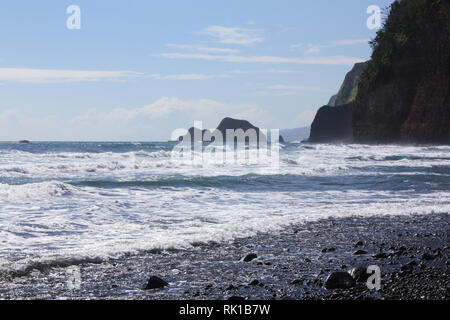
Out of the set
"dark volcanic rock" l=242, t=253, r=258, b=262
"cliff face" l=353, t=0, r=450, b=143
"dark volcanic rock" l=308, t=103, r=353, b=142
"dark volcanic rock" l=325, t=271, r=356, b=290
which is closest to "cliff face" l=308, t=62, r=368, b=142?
"dark volcanic rock" l=308, t=103, r=353, b=142

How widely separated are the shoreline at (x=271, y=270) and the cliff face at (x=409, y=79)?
51038mm

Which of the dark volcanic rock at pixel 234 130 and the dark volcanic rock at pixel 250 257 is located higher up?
the dark volcanic rock at pixel 234 130

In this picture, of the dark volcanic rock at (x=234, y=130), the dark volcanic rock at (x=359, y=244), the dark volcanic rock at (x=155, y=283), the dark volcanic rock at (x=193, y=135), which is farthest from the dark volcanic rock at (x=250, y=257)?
the dark volcanic rock at (x=234, y=130)

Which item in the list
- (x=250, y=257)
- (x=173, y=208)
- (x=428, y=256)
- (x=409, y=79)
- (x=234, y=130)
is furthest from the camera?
(x=234, y=130)

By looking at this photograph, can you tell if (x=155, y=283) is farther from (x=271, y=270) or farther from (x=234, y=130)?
(x=234, y=130)

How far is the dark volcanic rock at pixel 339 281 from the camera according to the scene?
13.9 ft

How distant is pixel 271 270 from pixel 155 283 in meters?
1.33

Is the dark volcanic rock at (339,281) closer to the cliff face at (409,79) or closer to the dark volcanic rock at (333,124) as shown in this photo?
the cliff face at (409,79)

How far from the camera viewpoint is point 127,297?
4121 mm

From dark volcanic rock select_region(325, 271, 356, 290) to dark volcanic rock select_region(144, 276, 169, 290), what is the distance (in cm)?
157

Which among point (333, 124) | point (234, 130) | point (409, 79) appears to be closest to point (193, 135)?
point (234, 130)

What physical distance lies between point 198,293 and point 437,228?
5.06 m

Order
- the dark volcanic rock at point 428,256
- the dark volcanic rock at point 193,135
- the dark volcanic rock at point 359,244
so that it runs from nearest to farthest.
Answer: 1. the dark volcanic rock at point 428,256
2. the dark volcanic rock at point 359,244
3. the dark volcanic rock at point 193,135

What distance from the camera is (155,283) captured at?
442cm
